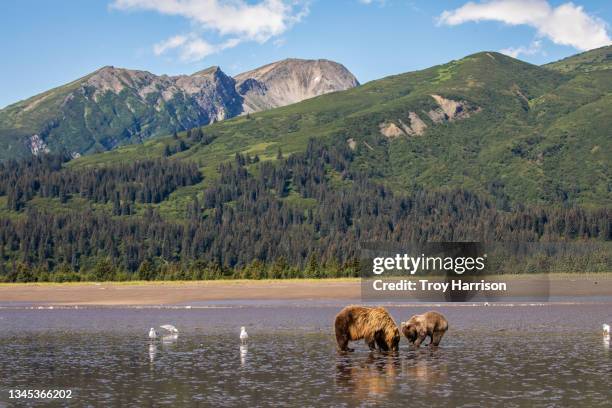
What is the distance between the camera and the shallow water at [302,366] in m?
35.9

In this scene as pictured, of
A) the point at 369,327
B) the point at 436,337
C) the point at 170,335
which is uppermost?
the point at 369,327

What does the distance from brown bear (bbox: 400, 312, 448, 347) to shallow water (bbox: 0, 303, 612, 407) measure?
925 mm

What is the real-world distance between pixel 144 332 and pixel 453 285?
61.3m

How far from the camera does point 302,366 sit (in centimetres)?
4500

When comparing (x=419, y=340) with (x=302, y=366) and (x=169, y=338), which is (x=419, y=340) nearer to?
(x=302, y=366)

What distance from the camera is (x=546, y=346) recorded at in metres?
52.5

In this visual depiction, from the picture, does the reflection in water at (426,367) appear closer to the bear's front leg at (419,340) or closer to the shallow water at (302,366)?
the shallow water at (302,366)

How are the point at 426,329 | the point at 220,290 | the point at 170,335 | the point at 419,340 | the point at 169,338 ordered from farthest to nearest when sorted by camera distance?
1. the point at 220,290
2. the point at 170,335
3. the point at 169,338
4. the point at 419,340
5. the point at 426,329

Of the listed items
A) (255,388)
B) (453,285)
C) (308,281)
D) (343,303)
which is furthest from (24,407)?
(308,281)

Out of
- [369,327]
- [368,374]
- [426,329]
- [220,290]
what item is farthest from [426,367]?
[220,290]

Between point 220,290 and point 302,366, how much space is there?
8844cm

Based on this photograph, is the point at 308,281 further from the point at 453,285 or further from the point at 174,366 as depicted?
the point at 174,366

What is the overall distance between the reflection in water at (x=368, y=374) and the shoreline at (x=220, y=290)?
60.7 meters

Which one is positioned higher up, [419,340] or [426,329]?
[426,329]
